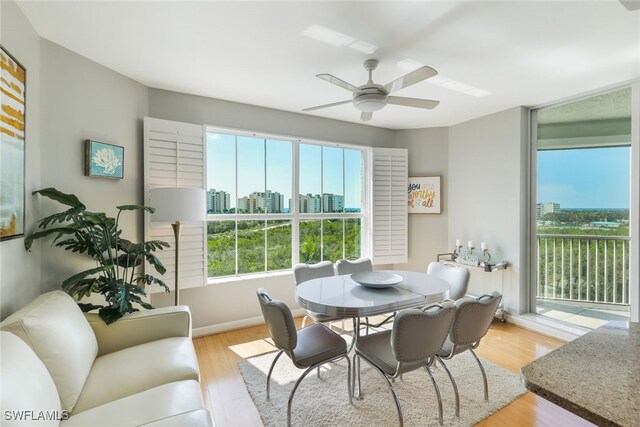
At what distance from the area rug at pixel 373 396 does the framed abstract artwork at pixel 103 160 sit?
202 cm

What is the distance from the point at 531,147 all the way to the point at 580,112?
21.4 inches

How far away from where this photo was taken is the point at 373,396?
2146 millimetres

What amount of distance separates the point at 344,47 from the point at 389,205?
2491mm

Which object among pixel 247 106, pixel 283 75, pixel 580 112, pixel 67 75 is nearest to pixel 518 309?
pixel 580 112

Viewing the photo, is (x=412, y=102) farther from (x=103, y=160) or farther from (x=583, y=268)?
(x=583, y=268)

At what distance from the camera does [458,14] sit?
69.9 inches

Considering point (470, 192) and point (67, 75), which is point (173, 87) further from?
point (470, 192)

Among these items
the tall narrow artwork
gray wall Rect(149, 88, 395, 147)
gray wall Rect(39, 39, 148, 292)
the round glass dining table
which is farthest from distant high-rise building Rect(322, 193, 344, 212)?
the tall narrow artwork

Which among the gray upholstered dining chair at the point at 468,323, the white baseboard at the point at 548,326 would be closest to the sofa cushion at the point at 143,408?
the gray upholstered dining chair at the point at 468,323

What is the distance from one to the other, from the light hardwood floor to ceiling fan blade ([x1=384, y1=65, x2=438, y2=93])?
2.26 metres

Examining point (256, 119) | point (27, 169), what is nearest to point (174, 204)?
point (27, 169)

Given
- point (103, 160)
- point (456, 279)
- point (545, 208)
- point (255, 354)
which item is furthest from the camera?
point (545, 208)

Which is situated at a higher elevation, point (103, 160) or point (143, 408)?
point (103, 160)

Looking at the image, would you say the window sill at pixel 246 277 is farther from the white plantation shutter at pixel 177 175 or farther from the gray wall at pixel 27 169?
the gray wall at pixel 27 169
